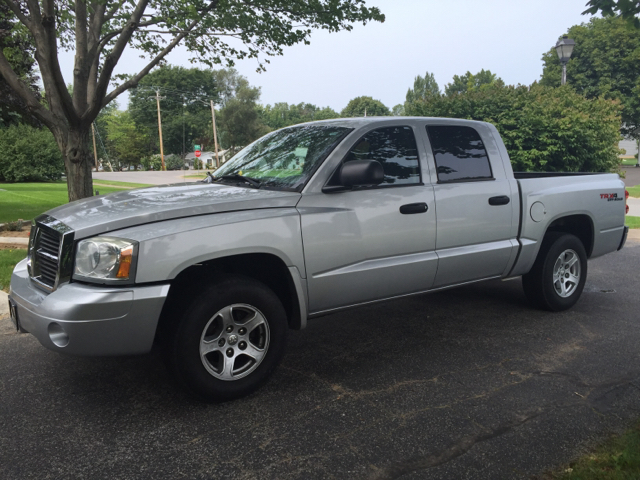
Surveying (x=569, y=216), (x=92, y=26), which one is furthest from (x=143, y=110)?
(x=569, y=216)

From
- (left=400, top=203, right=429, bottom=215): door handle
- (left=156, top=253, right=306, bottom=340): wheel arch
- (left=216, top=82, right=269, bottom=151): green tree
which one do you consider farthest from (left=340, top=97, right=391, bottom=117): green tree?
(left=156, top=253, right=306, bottom=340): wheel arch

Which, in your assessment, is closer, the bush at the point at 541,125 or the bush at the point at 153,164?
the bush at the point at 541,125

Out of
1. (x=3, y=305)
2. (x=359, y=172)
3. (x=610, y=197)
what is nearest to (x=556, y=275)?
(x=610, y=197)

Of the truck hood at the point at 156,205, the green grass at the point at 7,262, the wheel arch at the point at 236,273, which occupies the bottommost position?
the green grass at the point at 7,262

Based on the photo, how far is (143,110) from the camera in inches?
3260

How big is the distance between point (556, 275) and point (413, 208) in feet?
7.13

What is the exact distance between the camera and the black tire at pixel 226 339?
315 cm

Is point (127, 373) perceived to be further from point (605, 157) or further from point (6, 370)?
point (605, 157)

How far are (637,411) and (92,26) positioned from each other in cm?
978

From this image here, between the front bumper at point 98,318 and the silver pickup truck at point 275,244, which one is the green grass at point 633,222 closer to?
the silver pickup truck at point 275,244

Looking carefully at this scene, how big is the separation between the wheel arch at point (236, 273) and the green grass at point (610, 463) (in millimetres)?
1832

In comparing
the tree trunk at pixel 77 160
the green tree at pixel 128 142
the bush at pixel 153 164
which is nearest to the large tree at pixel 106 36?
the tree trunk at pixel 77 160

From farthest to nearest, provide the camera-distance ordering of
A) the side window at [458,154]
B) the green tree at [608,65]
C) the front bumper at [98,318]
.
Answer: the green tree at [608,65] < the side window at [458,154] < the front bumper at [98,318]

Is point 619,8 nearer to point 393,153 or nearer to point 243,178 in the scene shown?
point 393,153
